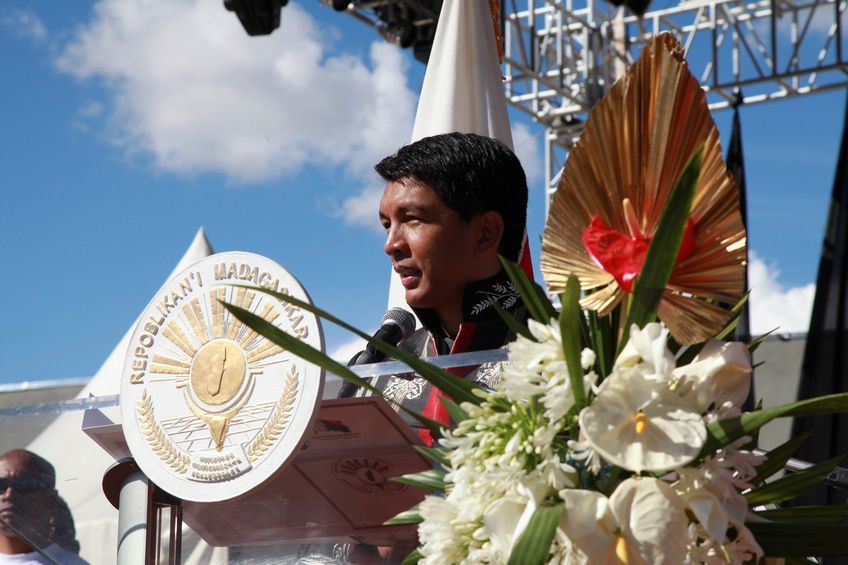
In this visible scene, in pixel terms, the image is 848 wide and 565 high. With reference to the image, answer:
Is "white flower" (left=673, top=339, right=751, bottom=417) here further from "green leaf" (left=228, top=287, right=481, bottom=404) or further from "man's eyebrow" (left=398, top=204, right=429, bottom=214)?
"man's eyebrow" (left=398, top=204, right=429, bottom=214)

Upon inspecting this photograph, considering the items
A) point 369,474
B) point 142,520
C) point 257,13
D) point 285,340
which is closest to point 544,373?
point 285,340

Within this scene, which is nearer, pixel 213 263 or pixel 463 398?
pixel 463 398

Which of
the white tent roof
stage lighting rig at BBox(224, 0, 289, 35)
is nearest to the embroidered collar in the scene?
the white tent roof

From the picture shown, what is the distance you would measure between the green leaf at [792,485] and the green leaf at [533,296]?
281 millimetres

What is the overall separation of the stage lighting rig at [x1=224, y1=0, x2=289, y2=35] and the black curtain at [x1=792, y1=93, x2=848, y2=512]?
333 cm

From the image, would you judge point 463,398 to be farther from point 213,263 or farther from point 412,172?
point 412,172

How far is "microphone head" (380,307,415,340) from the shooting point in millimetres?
2053

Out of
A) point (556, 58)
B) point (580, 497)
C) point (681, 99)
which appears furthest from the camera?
point (556, 58)

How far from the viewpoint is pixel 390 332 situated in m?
2.01

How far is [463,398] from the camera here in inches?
49.9

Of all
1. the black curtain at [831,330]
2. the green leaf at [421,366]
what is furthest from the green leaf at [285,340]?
the black curtain at [831,330]

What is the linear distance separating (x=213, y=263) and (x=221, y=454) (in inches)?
9.9

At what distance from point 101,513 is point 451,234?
77 cm

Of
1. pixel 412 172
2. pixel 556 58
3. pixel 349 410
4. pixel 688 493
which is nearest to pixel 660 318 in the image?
pixel 688 493
